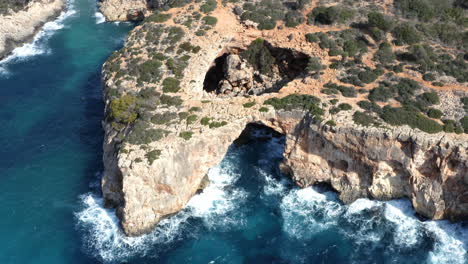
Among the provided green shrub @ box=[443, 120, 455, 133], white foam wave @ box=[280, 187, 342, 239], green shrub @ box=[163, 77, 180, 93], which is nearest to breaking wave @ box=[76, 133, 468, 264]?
white foam wave @ box=[280, 187, 342, 239]

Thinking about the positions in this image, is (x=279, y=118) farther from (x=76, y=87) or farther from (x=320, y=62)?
(x=76, y=87)

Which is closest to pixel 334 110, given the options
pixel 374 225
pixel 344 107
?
pixel 344 107

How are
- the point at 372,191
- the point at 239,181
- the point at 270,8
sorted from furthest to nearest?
the point at 270,8 → the point at 239,181 → the point at 372,191

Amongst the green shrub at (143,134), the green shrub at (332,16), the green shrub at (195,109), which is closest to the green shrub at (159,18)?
the green shrub at (195,109)

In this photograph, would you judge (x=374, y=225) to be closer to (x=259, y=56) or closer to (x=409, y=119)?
(x=409, y=119)

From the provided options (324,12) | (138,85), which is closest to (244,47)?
(324,12)
